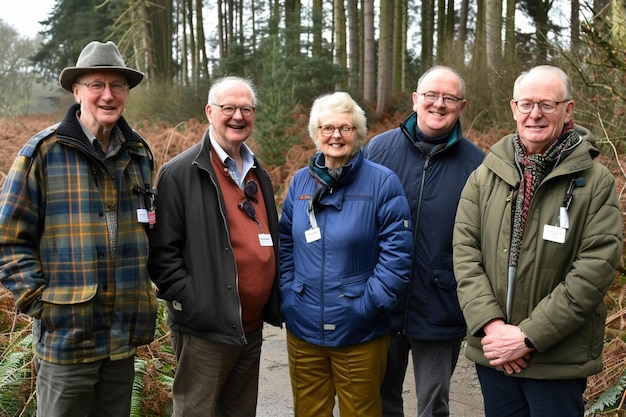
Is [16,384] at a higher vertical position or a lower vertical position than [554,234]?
lower

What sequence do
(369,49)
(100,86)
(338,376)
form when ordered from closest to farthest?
(100,86), (338,376), (369,49)

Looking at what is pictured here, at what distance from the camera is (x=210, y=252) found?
3.31 m

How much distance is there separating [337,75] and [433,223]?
1364cm

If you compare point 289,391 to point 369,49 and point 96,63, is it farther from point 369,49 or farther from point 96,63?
point 369,49

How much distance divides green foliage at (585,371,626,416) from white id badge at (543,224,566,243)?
160 centimetres

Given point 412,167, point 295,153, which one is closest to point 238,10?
point 295,153

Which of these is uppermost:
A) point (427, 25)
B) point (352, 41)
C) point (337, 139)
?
point (427, 25)

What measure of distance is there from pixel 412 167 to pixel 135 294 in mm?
1728

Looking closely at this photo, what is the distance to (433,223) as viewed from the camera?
3.49m

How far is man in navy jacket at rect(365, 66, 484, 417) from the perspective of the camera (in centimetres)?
348

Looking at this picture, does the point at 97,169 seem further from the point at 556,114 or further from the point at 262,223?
the point at 556,114

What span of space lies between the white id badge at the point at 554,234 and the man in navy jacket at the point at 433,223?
2.58 feet

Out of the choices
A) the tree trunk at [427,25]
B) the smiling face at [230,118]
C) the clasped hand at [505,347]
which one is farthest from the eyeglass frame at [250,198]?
the tree trunk at [427,25]

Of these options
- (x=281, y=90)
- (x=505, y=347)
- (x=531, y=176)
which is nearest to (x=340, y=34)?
(x=281, y=90)
